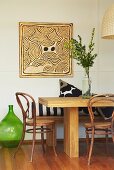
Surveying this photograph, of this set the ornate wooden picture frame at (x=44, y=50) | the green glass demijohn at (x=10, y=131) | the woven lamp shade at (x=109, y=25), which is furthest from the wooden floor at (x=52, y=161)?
the woven lamp shade at (x=109, y=25)

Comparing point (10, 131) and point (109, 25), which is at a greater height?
point (109, 25)

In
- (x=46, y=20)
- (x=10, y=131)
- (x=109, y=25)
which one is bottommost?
(x=10, y=131)

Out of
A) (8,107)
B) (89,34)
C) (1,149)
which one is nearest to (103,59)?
(89,34)

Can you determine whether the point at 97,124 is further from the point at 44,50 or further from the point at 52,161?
the point at 44,50

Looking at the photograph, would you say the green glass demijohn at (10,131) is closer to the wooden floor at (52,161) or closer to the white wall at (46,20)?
the wooden floor at (52,161)

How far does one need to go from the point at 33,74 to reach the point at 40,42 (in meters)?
0.55

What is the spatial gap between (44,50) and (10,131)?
153cm

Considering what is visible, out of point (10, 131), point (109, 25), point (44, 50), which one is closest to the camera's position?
point (109, 25)

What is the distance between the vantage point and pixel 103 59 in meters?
6.57

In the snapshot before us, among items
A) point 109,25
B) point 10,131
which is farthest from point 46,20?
point 10,131

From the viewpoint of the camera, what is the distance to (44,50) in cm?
634

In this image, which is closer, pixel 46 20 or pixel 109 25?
pixel 109 25

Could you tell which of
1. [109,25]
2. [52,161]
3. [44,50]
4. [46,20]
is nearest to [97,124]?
[52,161]

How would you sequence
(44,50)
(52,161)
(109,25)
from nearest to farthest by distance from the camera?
(52,161)
(109,25)
(44,50)
